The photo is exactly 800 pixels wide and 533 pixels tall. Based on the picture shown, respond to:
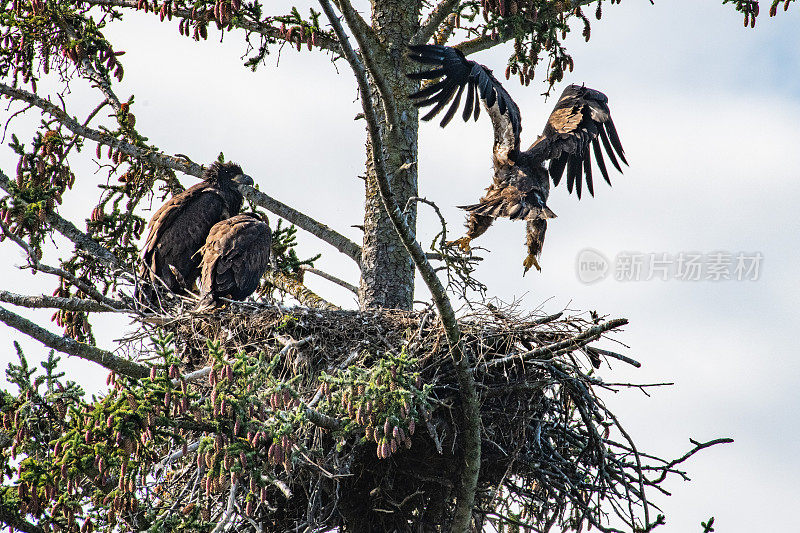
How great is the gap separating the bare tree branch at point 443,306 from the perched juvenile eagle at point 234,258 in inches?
93.4

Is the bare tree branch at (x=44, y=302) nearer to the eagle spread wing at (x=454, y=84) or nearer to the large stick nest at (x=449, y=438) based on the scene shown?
the large stick nest at (x=449, y=438)

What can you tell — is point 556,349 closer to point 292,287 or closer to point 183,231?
point 292,287

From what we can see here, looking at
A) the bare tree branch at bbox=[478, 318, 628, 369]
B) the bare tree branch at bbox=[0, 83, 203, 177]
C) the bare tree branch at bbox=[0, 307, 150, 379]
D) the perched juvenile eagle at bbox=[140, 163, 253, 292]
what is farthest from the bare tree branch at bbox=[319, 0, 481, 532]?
the bare tree branch at bbox=[0, 83, 203, 177]

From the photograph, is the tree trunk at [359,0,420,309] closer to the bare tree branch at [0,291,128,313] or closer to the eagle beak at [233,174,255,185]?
the eagle beak at [233,174,255,185]

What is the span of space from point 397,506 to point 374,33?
→ 4.39 metres

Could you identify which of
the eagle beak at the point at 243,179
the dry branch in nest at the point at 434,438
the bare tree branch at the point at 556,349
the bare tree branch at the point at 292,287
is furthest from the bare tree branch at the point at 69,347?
the eagle beak at the point at 243,179

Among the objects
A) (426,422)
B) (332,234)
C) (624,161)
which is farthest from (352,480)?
(624,161)

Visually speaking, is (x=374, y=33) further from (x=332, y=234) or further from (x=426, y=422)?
(x=426, y=422)

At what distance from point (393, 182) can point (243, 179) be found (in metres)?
1.70

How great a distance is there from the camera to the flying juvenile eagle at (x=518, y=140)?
7.32m

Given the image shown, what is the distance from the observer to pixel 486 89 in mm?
7387

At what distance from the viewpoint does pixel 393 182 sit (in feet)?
26.1

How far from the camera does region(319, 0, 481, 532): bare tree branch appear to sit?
4773mm

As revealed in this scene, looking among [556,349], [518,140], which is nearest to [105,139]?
[518,140]
